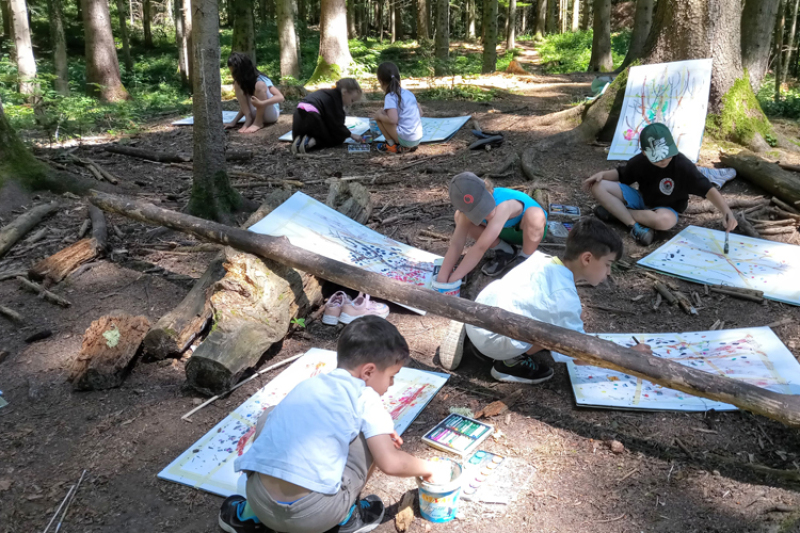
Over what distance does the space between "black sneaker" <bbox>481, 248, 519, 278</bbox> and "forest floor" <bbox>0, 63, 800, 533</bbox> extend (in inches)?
4.8

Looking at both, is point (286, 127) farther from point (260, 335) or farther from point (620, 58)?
point (620, 58)

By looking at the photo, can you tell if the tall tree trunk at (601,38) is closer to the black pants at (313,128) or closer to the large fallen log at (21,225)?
the black pants at (313,128)

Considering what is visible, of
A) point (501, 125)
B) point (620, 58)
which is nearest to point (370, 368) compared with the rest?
point (501, 125)

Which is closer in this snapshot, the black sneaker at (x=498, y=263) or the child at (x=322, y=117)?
the black sneaker at (x=498, y=263)

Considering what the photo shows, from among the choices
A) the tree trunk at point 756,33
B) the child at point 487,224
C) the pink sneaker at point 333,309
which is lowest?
the pink sneaker at point 333,309

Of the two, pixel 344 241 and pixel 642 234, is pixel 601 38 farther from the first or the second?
pixel 344 241

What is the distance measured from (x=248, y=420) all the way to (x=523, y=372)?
1473 mm

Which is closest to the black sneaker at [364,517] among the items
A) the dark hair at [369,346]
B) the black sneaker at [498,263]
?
the dark hair at [369,346]

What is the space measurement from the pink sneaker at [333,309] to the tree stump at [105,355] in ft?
3.73

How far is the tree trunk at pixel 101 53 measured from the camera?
1120 cm

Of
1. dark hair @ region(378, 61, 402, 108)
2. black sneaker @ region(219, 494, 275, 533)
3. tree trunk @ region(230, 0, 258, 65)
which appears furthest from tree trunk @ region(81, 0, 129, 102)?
black sneaker @ region(219, 494, 275, 533)

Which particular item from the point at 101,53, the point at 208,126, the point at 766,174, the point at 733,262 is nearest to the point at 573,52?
the point at 101,53

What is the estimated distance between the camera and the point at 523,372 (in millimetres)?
3180

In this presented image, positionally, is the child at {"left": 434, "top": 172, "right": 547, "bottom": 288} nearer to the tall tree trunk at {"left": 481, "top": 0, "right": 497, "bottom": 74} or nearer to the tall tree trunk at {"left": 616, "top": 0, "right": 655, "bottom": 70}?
the tall tree trunk at {"left": 616, "top": 0, "right": 655, "bottom": 70}
